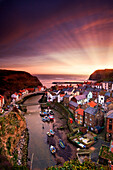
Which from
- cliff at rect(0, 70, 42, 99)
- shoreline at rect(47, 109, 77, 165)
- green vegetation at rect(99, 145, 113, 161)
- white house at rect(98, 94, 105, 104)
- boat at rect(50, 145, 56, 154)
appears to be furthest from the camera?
cliff at rect(0, 70, 42, 99)

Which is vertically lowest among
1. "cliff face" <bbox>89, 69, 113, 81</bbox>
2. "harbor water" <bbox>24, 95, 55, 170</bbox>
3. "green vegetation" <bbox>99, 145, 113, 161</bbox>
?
"harbor water" <bbox>24, 95, 55, 170</bbox>

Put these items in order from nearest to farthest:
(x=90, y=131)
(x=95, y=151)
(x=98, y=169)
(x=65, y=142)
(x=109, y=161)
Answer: (x=98, y=169) → (x=109, y=161) → (x=95, y=151) → (x=65, y=142) → (x=90, y=131)

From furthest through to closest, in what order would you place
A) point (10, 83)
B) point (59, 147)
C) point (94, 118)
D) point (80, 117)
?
point (10, 83), point (80, 117), point (94, 118), point (59, 147)

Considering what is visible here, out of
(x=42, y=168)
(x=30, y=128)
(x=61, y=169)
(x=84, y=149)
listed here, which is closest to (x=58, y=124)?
(x=30, y=128)

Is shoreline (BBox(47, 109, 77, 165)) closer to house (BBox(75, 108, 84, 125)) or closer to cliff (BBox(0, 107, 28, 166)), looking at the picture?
house (BBox(75, 108, 84, 125))

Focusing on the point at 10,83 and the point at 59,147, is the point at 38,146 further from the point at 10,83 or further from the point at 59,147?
the point at 10,83

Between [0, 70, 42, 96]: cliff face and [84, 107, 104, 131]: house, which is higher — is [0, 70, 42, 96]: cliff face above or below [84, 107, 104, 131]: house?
above

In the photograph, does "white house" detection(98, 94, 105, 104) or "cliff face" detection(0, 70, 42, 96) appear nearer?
"white house" detection(98, 94, 105, 104)

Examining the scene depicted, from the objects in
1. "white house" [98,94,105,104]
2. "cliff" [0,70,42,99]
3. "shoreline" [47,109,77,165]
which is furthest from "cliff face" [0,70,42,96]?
"white house" [98,94,105,104]

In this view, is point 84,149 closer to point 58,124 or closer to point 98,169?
point 98,169

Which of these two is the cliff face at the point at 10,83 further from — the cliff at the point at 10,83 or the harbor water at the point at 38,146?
the harbor water at the point at 38,146

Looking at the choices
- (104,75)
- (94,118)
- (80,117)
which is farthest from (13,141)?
(104,75)
